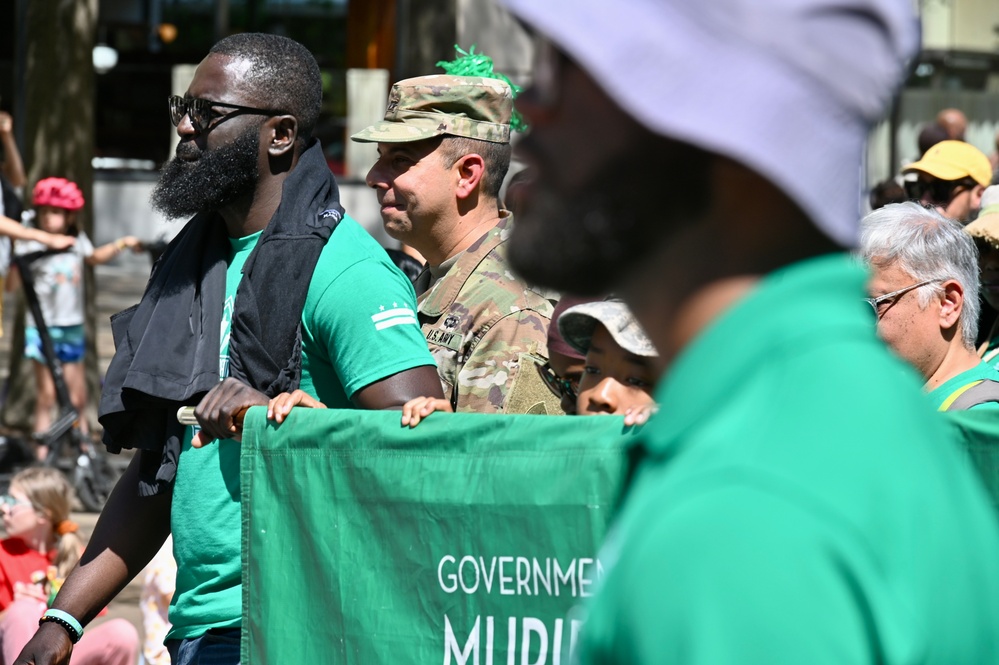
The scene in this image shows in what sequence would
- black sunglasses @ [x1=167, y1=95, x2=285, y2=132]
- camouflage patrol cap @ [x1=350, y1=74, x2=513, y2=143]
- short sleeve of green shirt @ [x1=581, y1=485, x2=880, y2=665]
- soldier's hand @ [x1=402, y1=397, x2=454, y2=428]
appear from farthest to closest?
camouflage patrol cap @ [x1=350, y1=74, x2=513, y2=143] → black sunglasses @ [x1=167, y1=95, x2=285, y2=132] → soldier's hand @ [x1=402, y1=397, x2=454, y2=428] → short sleeve of green shirt @ [x1=581, y1=485, x2=880, y2=665]

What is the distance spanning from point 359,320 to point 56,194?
21.6 ft

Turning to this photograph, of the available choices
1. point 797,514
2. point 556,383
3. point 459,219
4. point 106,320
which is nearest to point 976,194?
point 459,219

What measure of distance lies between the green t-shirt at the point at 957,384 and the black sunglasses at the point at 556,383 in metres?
0.90

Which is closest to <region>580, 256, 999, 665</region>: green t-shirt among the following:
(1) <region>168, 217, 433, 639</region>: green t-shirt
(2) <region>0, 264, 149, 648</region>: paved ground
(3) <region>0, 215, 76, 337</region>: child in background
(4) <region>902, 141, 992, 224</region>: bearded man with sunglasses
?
(1) <region>168, 217, 433, 639</region>: green t-shirt

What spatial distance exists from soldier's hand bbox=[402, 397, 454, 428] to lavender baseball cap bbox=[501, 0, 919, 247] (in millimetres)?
1855

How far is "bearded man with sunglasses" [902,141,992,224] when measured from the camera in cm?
659

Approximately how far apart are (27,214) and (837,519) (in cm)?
898

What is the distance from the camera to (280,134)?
11.4 ft

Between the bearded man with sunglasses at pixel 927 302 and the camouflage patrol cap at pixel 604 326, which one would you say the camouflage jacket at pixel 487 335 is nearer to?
the camouflage patrol cap at pixel 604 326

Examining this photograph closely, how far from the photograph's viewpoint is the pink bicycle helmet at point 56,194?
29.6ft

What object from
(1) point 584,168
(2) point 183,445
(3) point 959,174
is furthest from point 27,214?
(1) point 584,168

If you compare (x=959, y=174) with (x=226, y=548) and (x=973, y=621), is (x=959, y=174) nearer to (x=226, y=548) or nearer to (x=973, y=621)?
(x=226, y=548)

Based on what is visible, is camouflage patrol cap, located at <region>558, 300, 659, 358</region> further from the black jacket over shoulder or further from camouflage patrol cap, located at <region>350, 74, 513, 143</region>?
camouflage patrol cap, located at <region>350, 74, 513, 143</region>

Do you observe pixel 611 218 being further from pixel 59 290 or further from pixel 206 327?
pixel 59 290
